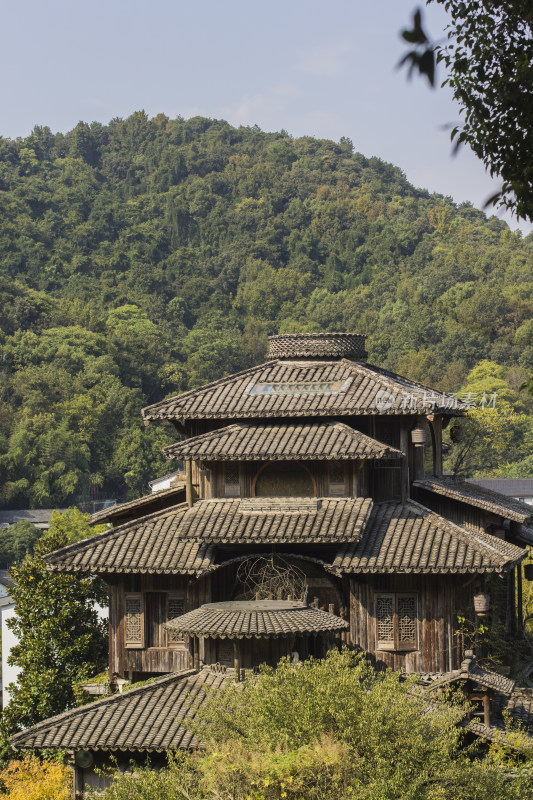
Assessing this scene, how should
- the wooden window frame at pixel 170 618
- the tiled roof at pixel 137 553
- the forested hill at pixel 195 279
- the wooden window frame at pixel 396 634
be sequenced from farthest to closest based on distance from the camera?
the forested hill at pixel 195 279, the wooden window frame at pixel 170 618, the tiled roof at pixel 137 553, the wooden window frame at pixel 396 634

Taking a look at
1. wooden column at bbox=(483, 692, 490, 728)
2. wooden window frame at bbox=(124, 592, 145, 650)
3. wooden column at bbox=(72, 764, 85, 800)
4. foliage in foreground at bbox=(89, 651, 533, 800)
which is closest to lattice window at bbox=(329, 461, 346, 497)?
wooden window frame at bbox=(124, 592, 145, 650)

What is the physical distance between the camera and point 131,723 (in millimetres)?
20469

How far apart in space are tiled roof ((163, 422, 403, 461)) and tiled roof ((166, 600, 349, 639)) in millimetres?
2967

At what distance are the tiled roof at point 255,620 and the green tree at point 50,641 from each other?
642 centimetres

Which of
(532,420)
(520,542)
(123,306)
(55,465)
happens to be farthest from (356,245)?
(520,542)

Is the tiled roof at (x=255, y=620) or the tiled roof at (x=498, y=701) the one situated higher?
the tiled roof at (x=255, y=620)

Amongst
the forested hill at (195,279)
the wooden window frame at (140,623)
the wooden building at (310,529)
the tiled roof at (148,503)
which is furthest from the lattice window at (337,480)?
the forested hill at (195,279)

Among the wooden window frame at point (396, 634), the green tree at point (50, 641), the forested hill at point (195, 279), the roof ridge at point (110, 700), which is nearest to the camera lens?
the roof ridge at point (110, 700)

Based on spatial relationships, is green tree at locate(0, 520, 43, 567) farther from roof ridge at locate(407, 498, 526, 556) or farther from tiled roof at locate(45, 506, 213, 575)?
roof ridge at locate(407, 498, 526, 556)

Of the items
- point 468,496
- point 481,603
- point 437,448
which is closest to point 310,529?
point 481,603

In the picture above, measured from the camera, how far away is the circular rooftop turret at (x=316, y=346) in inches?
1015

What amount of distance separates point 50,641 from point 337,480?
859cm

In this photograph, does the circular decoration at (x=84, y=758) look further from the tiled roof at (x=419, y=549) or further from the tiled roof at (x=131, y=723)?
the tiled roof at (x=419, y=549)

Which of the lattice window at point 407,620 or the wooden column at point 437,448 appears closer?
the lattice window at point 407,620
